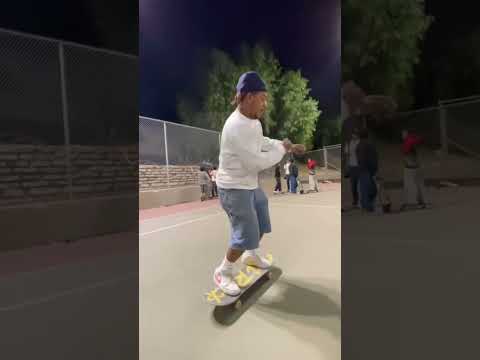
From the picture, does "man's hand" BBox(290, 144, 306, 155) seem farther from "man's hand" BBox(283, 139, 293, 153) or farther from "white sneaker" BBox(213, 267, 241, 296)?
"white sneaker" BBox(213, 267, 241, 296)

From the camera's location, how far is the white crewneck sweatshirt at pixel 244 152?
2.05 ft

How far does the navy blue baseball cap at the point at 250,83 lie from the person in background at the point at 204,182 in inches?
7.8

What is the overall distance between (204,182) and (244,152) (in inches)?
5.5

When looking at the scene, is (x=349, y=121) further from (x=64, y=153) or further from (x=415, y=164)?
(x=64, y=153)

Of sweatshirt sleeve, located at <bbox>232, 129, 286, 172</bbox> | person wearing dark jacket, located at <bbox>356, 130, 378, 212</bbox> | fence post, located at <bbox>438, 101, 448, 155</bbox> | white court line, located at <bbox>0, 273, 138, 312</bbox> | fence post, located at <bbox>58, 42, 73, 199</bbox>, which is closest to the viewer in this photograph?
sweatshirt sleeve, located at <bbox>232, 129, 286, 172</bbox>

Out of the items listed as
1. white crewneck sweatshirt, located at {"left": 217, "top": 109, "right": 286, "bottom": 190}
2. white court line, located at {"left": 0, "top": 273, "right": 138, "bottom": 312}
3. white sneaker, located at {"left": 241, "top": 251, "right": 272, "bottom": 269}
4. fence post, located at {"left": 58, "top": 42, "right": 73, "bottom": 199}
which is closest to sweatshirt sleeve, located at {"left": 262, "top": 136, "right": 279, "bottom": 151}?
white crewneck sweatshirt, located at {"left": 217, "top": 109, "right": 286, "bottom": 190}

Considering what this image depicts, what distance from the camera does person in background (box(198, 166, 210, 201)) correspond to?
2.30ft

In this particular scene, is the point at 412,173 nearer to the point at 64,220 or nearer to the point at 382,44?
the point at 382,44

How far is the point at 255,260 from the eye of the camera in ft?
2.27

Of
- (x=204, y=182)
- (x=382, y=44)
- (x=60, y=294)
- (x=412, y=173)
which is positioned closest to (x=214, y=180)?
(x=204, y=182)

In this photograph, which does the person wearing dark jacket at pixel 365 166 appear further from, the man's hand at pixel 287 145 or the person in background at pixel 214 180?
the person in background at pixel 214 180

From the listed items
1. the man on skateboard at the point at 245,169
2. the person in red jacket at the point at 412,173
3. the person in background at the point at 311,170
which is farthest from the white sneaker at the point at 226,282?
the person in red jacket at the point at 412,173

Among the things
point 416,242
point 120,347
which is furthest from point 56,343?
point 416,242

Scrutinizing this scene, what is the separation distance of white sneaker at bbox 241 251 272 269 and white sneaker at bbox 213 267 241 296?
5 centimetres
